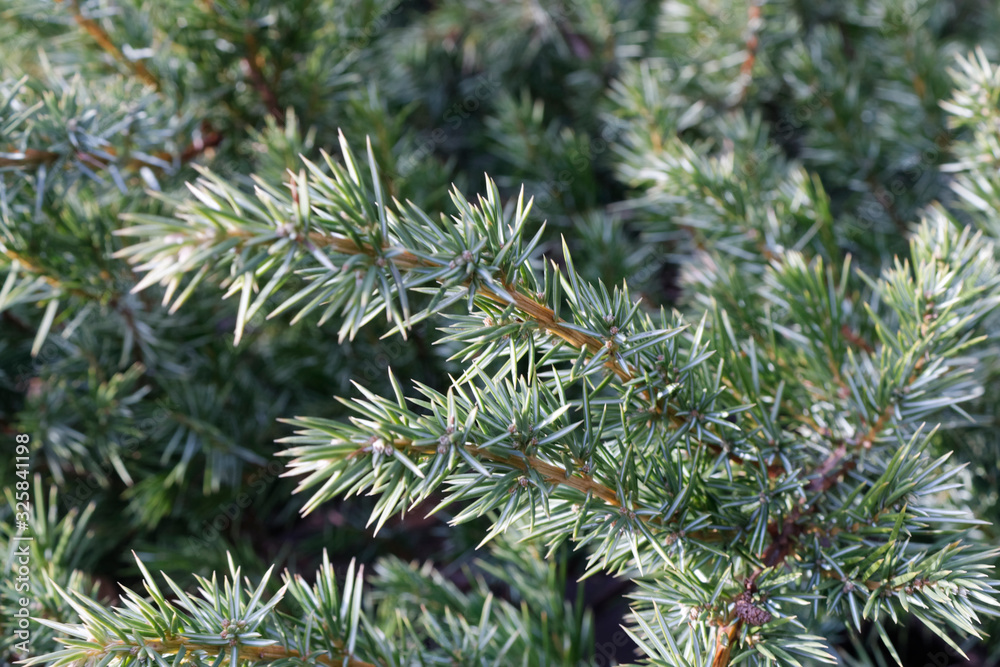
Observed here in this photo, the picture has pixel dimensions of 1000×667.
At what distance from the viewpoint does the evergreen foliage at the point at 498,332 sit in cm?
31

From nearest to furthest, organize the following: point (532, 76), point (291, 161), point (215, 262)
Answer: point (215, 262)
point (291, 161)
point (532, 76)

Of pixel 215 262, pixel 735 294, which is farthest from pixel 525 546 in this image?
pixel 215 262

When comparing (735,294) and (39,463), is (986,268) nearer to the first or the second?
(735,294)

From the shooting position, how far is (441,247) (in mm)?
300

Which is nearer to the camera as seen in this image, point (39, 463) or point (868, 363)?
point (868, 363)

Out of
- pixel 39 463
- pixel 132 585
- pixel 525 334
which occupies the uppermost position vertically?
pixel 525 334

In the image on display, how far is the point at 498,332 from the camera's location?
0.32 metres

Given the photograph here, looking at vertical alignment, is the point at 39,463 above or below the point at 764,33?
below

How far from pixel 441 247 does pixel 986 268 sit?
0.38 meters

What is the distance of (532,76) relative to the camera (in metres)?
0.93

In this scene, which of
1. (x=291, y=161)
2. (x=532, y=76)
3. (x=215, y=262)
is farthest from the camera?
(x=532, y=76)

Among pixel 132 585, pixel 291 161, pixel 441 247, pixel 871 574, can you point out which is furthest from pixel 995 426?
→ pixel 132 585

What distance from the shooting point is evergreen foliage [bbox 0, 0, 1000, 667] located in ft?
1.03

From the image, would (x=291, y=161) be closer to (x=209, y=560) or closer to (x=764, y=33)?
(x=209, y=560)
